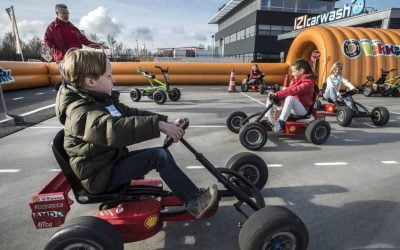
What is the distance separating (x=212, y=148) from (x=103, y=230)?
3214 mm

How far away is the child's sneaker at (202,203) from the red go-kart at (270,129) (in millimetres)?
2649

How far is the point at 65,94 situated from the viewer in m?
2.16

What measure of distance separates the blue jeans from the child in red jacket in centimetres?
323

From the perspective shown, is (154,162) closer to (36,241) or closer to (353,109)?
(36,241)

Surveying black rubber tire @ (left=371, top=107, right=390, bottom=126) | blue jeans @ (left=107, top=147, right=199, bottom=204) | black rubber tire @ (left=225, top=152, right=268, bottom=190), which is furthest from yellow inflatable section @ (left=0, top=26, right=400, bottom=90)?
blue jeans @ (left=107, top=147, right=199, bottom=204)

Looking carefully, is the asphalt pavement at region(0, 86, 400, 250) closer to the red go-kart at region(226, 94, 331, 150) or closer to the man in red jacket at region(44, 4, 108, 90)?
the red go-kart at region(226, 94, 331, 150)

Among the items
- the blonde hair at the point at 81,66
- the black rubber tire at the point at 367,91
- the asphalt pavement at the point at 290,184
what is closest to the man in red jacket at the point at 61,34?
the asphalt pavement at the point at 290,184

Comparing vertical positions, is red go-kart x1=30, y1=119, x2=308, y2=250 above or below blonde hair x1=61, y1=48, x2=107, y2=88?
below

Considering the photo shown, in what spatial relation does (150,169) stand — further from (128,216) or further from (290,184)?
(290,184)

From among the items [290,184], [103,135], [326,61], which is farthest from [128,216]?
[326,61]

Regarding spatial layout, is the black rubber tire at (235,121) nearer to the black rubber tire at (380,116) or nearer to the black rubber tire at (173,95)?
the black rubber tire at (380,116)

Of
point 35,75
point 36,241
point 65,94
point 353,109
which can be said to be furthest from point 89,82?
point 35,75

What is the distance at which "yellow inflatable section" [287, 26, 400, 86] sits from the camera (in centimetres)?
1257

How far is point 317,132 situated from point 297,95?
0.74m
